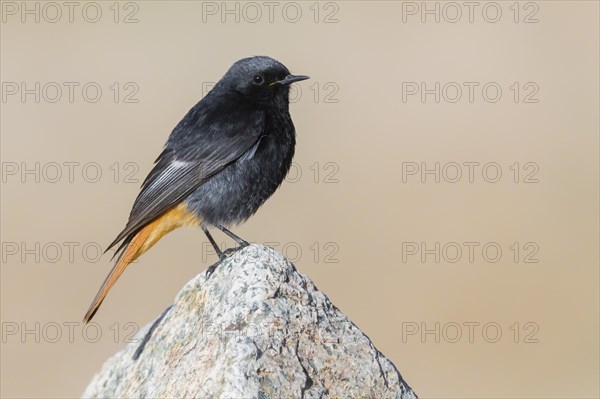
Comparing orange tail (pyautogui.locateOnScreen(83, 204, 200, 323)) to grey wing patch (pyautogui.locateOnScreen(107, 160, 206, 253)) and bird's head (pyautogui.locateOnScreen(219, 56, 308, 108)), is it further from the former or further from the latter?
bird's head (pyautogui.locateOnScreen(219, 56, 308, 108))

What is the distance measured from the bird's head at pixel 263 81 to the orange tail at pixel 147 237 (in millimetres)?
974

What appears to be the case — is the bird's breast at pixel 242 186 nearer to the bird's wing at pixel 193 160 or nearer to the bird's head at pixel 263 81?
the bird's wing at pixel 193 160

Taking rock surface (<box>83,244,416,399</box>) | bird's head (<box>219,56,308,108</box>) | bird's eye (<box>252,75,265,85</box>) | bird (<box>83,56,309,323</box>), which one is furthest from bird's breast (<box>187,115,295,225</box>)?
rock surface (<box>83,244,416,399</box>)

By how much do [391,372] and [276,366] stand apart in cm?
62

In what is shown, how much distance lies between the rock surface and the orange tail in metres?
1.08

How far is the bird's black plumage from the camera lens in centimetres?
684

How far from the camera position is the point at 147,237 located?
22.1ft

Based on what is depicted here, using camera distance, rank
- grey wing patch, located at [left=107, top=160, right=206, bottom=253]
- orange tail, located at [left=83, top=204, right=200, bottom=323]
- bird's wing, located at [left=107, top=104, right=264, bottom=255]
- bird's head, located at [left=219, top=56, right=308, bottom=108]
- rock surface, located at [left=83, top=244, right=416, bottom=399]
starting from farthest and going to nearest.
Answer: bird's head, located at [left=219, top=56, right=308, bottom=108]
bird's wing, located at [left=107, top=104, right=264, bottom=255]
grey wing patch, located at [left=107, top=160, right=206, bottom=253]
orange tail, located at [left=83, top=204, right=200, bottom=323]
rock surface, located at [left=83, top=244, right=416, bottom=399]

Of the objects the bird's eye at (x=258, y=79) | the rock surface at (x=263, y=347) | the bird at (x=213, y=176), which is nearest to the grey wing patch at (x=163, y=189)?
the bird at (x=213, y=176)

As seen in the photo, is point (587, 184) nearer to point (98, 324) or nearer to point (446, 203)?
point (446, 203)

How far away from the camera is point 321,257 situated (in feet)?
40.3

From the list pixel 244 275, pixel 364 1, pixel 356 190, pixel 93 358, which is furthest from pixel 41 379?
pixel 364 1

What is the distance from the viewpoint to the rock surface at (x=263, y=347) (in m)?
4.36

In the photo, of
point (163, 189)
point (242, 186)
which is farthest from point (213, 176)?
point (163, 189)
